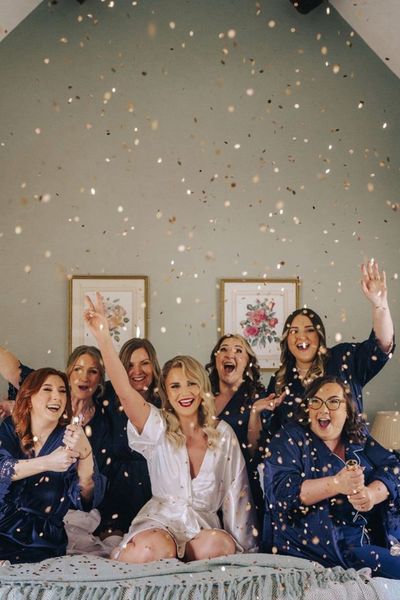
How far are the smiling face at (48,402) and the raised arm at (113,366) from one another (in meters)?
0.13

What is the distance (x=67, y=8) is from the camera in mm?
2621

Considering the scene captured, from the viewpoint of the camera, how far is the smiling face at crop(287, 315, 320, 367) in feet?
5.82

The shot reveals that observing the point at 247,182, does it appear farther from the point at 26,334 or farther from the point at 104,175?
the point at 26,334

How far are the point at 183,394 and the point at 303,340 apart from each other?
32cm

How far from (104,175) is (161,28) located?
1.81 feet

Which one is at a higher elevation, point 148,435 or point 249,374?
point 249,374

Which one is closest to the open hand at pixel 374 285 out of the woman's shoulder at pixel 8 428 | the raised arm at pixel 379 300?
the raised arm at pixel 379 300

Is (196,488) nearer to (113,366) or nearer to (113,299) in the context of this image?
(113,366)

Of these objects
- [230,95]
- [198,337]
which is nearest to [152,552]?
[198,337]

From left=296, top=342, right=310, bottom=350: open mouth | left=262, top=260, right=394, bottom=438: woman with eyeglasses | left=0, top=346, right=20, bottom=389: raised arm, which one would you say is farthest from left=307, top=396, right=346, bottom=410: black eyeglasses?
left=0, top=346, right=20, bottom=389: raised arm

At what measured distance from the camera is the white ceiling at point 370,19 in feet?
7.94

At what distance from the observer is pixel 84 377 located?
73.2 inches

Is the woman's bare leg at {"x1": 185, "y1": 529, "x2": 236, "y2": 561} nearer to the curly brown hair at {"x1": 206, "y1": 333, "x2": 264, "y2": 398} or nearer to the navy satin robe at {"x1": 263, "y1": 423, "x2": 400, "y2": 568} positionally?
the navy satin robe at {"x1": 263, "y1": 423, "x2": 400, "y2": 568}

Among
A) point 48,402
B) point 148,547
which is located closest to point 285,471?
point 148,547
